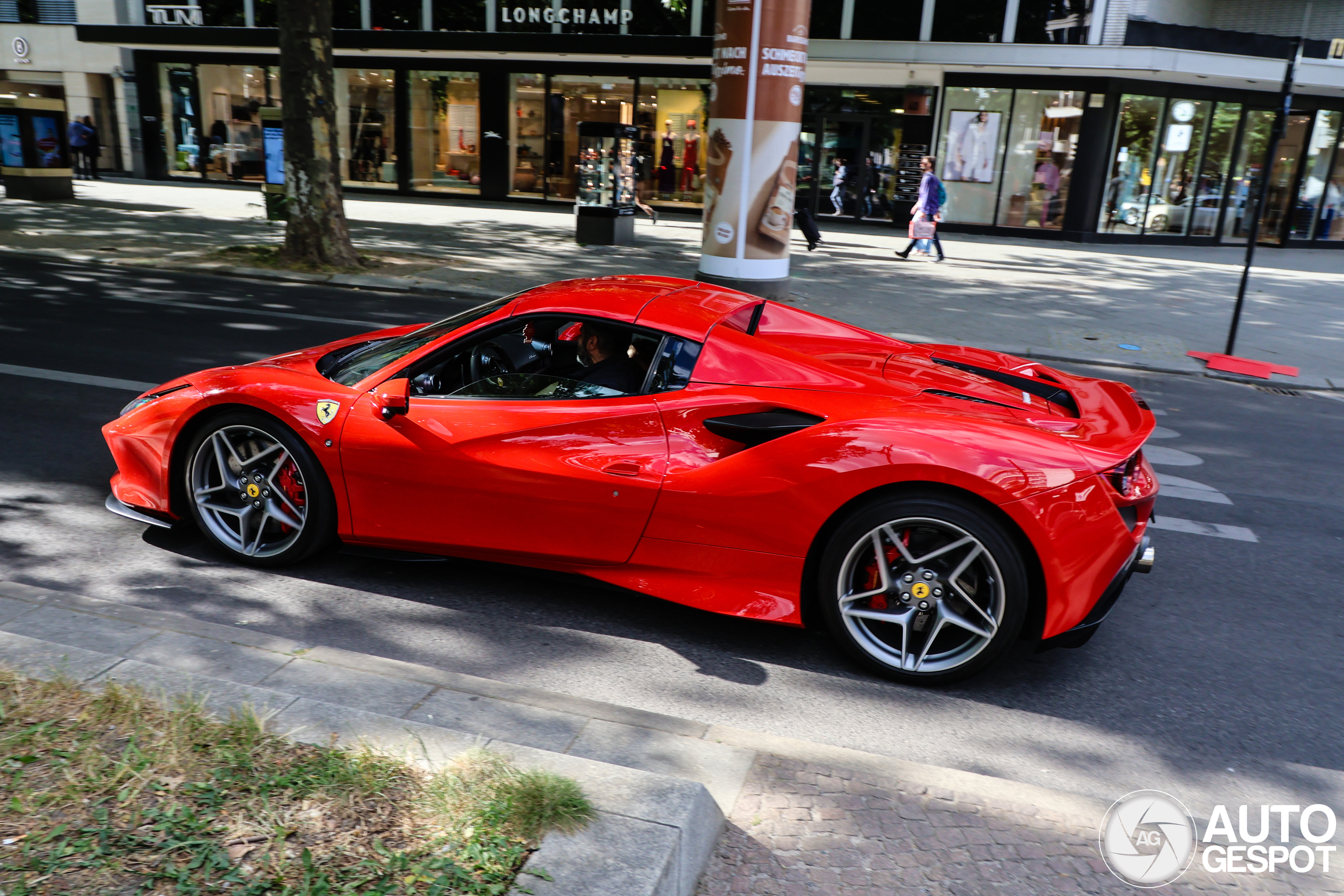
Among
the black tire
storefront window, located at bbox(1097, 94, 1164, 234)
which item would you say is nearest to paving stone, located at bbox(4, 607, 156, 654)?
the black tire

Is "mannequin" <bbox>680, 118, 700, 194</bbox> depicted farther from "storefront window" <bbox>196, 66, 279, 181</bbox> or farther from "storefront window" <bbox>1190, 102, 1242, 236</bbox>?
"storefront window" <bbox>1190, 102, 1242, 236</bbox>

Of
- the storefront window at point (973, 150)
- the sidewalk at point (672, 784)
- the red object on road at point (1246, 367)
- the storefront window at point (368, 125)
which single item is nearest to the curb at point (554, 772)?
the sidewalk at point (672, 784)

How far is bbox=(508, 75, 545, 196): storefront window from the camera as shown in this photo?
25.7 m

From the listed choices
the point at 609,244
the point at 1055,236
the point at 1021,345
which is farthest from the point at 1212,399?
the point at 1055,236

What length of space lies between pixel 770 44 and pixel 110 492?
9507 mm

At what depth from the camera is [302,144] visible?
1388cm

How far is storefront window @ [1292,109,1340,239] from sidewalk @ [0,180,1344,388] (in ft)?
3.60

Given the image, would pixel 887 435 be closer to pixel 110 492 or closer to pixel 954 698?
pixel 954 698

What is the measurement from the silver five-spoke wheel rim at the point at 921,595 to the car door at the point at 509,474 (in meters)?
0.89

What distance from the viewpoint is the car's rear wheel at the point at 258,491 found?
4320 millimetres

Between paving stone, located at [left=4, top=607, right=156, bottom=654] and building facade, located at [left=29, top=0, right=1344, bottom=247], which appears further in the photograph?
building facade, located at [left=29, top=0, right=1344, bottom=247]

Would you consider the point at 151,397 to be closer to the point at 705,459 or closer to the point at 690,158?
the point at 705,459

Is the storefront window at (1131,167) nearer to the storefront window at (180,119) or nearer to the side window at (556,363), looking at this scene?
the side window at (556,363)

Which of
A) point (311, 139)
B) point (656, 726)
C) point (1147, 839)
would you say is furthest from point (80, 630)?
point (311, 139)
